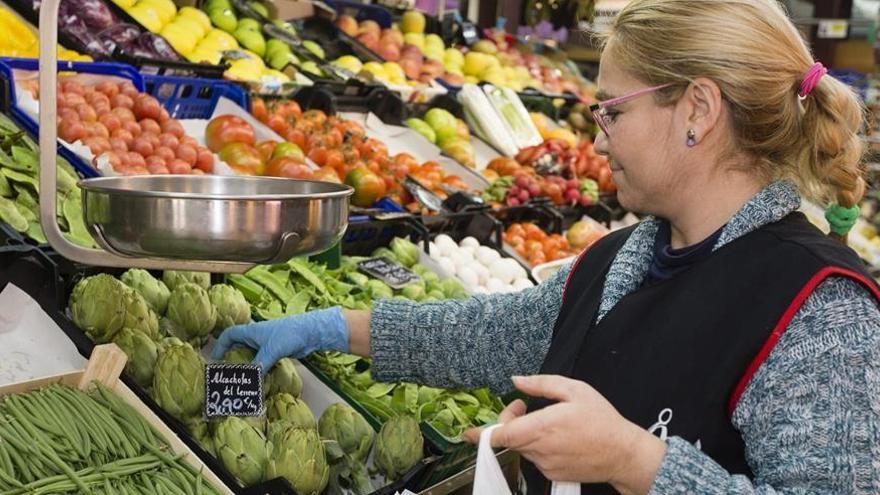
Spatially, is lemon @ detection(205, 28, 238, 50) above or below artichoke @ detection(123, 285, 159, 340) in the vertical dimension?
above

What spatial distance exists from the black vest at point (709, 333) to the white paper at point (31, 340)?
1.25 meters

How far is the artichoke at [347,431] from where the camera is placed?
7.82 feet

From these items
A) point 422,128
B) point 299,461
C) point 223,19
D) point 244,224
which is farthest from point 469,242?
point 244,224

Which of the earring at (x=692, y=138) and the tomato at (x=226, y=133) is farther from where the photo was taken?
the tomato at (x=226, y=133)

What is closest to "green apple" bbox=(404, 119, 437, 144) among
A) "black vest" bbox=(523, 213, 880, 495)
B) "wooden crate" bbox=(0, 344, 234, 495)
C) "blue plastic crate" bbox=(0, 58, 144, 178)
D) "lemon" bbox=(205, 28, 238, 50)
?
"lemon" bbox=(205, 28, 238, 50)

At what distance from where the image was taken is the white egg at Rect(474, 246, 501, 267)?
13.9ft

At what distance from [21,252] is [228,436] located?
2.41 feet

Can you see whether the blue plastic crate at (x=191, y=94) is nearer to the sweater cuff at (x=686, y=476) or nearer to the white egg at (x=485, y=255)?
the white egg at (x=485, y=255)

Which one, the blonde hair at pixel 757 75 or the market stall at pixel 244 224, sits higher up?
the blonde hair at pixel 757 75

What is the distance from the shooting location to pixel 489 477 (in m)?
1.64

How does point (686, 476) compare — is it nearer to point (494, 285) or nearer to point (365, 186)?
point (494, 285)

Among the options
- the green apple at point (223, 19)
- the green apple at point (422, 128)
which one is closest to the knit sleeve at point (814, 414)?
the green apple at point (422, 128)

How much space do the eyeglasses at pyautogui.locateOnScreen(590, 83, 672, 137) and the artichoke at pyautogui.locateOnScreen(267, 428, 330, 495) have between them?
0.96 metres

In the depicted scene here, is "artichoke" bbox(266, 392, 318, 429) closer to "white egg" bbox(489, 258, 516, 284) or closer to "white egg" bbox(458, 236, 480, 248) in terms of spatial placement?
"white egg" bbox(489, 258, 516, 284)
